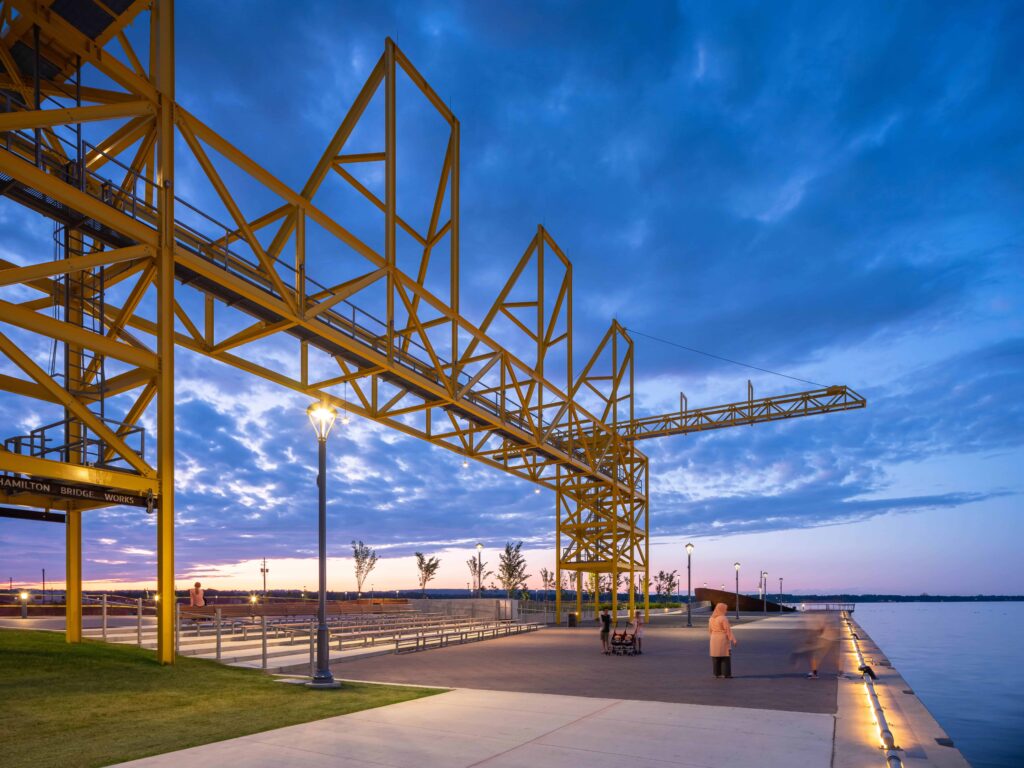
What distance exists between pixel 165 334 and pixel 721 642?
40.7 feet

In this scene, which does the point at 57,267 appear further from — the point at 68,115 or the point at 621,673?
the point at 621,673

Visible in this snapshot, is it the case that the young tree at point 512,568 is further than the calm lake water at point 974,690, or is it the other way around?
the young tree at point 512,568

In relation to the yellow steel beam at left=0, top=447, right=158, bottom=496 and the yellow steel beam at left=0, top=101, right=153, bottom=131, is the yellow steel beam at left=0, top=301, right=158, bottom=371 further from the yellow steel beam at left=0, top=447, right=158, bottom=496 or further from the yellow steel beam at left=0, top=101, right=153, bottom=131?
the yellow steel beam at left=0, top=101, right=153, bottom=131

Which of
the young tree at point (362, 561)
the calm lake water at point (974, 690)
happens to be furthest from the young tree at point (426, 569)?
the calm lake water at point (974, 690)

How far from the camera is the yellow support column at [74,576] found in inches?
644

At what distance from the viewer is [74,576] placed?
651 inches

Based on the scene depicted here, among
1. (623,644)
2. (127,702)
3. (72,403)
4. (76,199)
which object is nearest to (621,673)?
(623,644)

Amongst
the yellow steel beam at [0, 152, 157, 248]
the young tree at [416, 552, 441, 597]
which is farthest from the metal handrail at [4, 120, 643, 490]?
the young tree at [416, 552, 441, 597]

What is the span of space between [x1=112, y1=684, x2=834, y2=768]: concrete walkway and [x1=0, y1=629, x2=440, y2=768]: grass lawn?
674 millimetres

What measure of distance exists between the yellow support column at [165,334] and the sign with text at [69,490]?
1.91 ft

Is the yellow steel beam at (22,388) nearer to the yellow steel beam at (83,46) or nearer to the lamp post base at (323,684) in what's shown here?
the yellow steel beam at (83,46)

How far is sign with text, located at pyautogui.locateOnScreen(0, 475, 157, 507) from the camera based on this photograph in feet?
41.0

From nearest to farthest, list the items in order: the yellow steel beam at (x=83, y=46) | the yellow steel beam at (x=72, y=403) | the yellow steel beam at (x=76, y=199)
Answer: the yellow steel beam at (x=76, y=199)
the yellow steel beam at (x=72, y=403)
the yellow steel beam at (x=83, y=46)

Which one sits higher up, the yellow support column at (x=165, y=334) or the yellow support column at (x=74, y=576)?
the yellow support column at (x=165, y=334)
